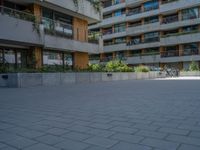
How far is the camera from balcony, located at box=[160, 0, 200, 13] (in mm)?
39281

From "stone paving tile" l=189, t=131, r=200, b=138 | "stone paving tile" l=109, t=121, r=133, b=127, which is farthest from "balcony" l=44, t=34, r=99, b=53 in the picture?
"stone paving tile" l=189, t=131, r=200, b=138

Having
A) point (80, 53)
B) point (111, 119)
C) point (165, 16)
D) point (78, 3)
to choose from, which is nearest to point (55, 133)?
point (111, 119)

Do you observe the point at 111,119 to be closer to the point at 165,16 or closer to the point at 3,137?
the point at 3,137

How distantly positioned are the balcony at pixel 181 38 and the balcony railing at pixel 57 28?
25190 millimetres

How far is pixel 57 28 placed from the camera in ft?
62.0

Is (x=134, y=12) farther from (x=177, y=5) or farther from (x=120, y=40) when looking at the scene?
(x=177, y=5)

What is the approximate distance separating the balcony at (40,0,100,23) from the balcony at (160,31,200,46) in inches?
851

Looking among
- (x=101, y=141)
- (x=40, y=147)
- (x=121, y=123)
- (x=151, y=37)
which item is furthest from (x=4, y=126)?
(x=151, y=37)

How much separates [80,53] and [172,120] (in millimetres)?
20097

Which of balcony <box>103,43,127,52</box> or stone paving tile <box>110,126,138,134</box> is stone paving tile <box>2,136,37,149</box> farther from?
balcony <box>103,43,127,52</box>

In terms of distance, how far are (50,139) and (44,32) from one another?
49.7 ft

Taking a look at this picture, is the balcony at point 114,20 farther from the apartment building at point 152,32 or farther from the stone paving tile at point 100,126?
the stone paving tile at point 100,126

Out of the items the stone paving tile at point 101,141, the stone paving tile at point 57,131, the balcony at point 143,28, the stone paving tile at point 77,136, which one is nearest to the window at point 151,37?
the balcony at point 143,28

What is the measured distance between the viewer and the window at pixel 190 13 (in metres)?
39.8
